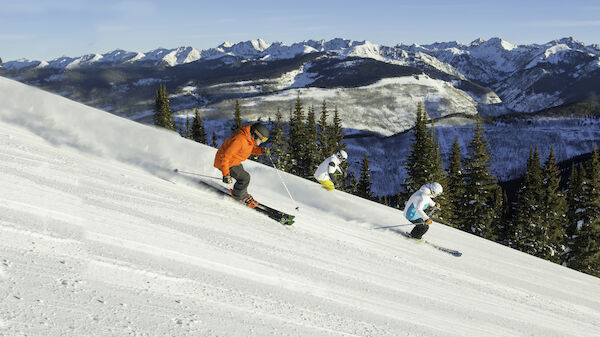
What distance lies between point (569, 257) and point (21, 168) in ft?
127

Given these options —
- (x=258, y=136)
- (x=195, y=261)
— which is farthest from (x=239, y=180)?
(x=195, y=261)

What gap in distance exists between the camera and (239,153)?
8.80 metres

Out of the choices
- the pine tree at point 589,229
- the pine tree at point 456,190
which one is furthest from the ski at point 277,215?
the pine tree at point 589,229

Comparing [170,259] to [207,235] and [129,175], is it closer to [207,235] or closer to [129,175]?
[207,235]

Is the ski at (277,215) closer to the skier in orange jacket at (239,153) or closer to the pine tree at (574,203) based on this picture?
the skier in orange jacket at (239,153)

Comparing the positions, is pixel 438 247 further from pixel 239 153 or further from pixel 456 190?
pixel 456 190

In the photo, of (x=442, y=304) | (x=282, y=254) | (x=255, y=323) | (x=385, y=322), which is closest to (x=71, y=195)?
(x=282, y=254)

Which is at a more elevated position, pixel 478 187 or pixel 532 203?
pixel 478 187

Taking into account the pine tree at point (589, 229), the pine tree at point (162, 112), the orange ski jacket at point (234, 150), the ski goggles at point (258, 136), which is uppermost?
the pine tree at point (162, 112)

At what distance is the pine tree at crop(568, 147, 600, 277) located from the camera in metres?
31.9

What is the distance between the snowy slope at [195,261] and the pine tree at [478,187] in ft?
76.9

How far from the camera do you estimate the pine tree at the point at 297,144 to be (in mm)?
47812

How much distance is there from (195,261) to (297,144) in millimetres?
43943

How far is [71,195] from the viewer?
6590mm
